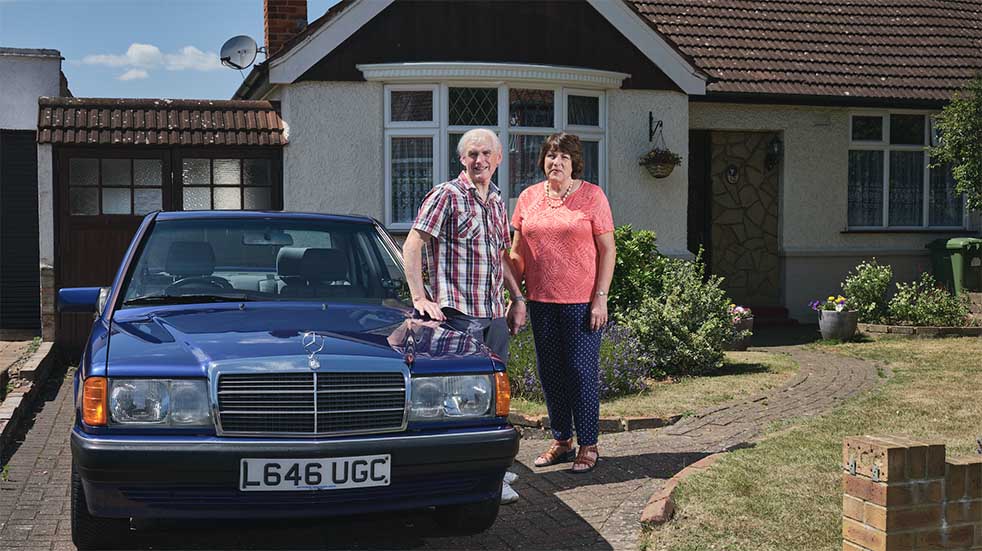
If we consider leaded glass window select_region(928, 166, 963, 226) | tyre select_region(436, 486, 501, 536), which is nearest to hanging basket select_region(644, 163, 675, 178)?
leaded glass window select_region(928, 166, 963, 226)

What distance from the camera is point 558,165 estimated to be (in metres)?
5.84

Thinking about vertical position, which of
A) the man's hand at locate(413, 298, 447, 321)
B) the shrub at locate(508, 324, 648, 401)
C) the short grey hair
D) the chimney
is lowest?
the shrub at locate(508, 324, 648, 401)

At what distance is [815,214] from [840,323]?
3.27 metres

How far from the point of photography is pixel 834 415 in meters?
7.16

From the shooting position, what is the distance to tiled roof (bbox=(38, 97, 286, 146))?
1152 cm

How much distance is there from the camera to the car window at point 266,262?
5.33 metres

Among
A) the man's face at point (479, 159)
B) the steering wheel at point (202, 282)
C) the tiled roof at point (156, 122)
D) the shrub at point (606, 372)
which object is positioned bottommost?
the shrub at point (606, 372)

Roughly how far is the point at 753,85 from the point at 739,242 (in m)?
2.29

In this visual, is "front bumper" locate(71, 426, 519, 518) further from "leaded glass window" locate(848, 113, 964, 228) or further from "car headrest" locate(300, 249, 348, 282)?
"leaded glass window" locate(848, 113, 964, 228)

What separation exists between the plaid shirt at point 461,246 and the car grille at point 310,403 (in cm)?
117

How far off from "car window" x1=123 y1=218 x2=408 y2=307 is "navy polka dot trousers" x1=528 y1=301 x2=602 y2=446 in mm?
911

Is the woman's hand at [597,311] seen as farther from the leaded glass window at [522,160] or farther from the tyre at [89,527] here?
the leaded glass window at [522,160]

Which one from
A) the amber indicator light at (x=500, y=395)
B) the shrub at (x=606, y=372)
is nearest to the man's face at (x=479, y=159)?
the amber indicator light at (x=500, y=395)

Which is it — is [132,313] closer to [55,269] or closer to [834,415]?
[834,415]
